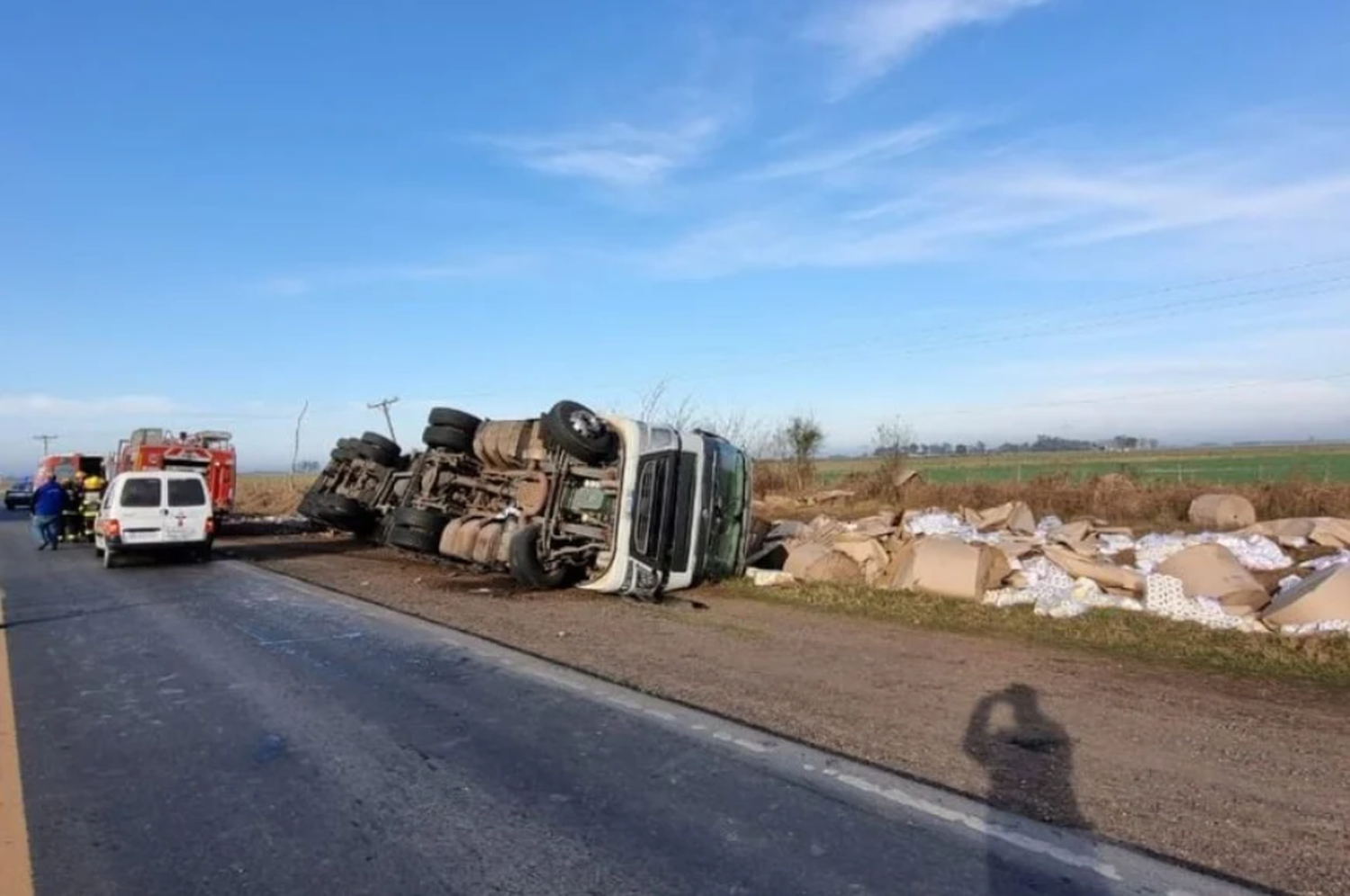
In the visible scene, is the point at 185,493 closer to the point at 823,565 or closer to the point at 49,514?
the point at 49,514

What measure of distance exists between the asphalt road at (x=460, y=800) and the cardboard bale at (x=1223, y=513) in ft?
64.9

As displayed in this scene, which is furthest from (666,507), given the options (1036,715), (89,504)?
(89,504)

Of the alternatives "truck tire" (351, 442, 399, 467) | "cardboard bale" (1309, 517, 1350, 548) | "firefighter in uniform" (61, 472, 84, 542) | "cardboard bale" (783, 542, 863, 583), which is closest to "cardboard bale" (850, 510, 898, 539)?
"cardboard bale" (783, 542, 863, 583)

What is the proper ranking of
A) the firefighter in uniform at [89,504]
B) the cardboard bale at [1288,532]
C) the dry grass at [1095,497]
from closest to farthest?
the cardboard bale at [1288,532], the dry grass at [1095,497], the firefighter in uniform at [89,504]

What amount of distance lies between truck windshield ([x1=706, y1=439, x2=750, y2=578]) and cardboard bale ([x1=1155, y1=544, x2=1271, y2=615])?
588 cm

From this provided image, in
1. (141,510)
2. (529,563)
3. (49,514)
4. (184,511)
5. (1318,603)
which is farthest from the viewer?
(49,514)

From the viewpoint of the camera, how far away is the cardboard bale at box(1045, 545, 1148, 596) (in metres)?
12.8

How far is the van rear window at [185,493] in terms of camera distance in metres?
18.7

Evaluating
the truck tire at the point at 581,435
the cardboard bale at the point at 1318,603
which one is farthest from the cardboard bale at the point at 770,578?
the cardboard bale at the point at 1318,603

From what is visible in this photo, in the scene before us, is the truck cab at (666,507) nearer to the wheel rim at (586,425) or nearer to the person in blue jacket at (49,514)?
the wheel rim at (586,425)

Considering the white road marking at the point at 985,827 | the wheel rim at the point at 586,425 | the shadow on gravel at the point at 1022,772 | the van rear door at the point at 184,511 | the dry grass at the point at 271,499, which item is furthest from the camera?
the dry grass at the point at 271,499

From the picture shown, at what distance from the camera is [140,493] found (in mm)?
18469

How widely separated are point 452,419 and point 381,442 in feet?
16.7

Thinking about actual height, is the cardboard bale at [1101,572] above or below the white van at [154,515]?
below
